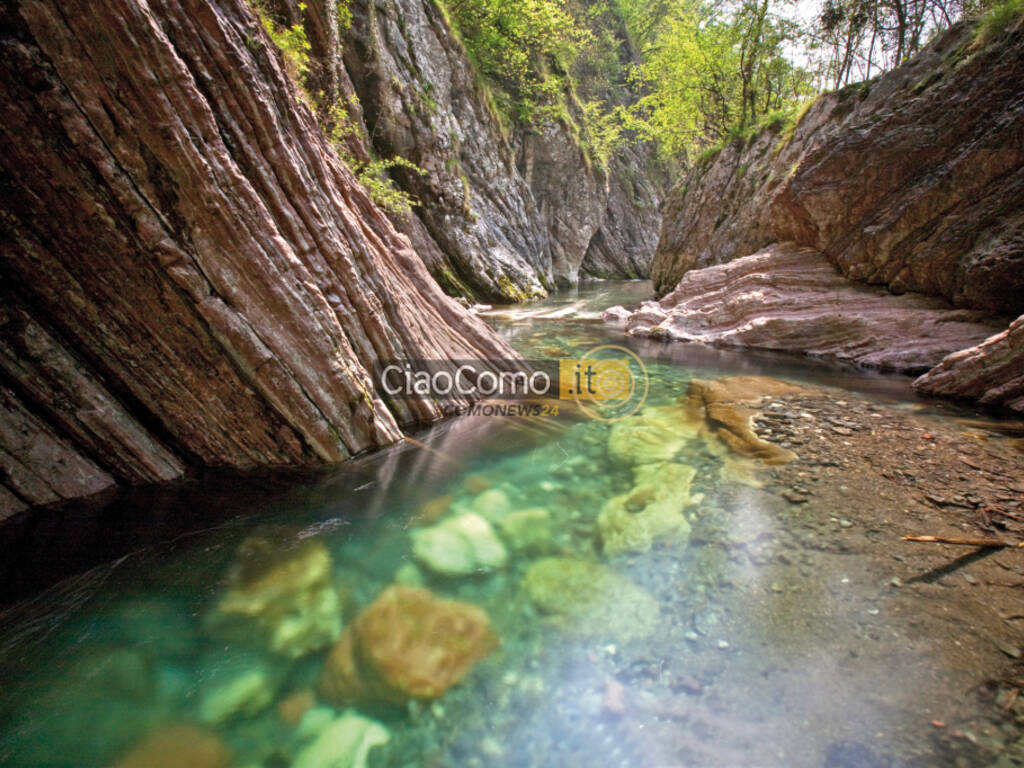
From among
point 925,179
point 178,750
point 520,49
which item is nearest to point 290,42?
point 178,750

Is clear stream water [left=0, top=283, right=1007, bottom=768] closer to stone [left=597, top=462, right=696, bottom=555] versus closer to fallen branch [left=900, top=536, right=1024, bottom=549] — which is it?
stone [left=597, top=462, right=696, bottom=555]

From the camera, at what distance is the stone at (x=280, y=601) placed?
2.65 metres

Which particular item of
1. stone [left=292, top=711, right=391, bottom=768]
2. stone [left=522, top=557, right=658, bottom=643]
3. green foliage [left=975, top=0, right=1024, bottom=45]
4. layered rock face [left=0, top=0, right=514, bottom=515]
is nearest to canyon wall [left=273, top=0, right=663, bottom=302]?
layered rock face [left=0, top=0, right=514, bottom=515]

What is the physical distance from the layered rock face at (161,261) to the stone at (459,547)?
1.72 m

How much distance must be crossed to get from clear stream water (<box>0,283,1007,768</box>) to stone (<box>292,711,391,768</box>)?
0.18 ft

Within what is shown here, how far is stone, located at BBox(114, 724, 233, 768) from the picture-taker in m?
1.99

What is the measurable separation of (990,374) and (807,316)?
16.6 ft

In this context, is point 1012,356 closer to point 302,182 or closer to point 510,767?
point 510,767

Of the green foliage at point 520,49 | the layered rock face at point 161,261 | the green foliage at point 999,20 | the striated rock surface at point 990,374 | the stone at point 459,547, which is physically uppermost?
the green foliage at point 520,49

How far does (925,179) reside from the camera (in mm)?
9641

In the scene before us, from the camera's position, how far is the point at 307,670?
2.46 m

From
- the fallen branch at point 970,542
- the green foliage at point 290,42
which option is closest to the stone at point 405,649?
the fallen branch at point 970,542

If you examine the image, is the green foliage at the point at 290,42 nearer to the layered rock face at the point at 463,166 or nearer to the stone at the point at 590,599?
the layered rock face at the point at 463,166

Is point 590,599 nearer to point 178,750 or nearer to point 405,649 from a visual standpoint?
point 405,649
